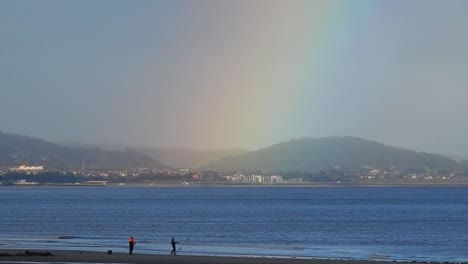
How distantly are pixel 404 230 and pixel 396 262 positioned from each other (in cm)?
3496

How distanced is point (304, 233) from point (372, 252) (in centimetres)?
2041

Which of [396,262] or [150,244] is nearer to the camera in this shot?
[396,262]

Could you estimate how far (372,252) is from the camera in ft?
179

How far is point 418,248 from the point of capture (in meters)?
58.6

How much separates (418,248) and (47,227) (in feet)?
132

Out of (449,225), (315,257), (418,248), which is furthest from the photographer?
(449,225)

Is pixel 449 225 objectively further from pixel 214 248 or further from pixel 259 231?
pixel 214 248

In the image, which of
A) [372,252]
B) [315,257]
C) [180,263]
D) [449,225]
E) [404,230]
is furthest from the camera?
[449,225]

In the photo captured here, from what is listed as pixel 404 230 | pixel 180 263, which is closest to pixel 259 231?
pixel 404 230

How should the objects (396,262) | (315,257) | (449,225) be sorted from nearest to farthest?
(396,262), (315,257), (449,225)

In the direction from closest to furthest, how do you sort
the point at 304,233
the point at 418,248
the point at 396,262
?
the point at 396,262
the point at 418,248
the point at 304,233

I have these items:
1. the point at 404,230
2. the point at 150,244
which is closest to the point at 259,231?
the point at 404,230

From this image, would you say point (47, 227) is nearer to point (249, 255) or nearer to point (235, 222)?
point (235, 222)

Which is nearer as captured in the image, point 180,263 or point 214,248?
point 180,263
